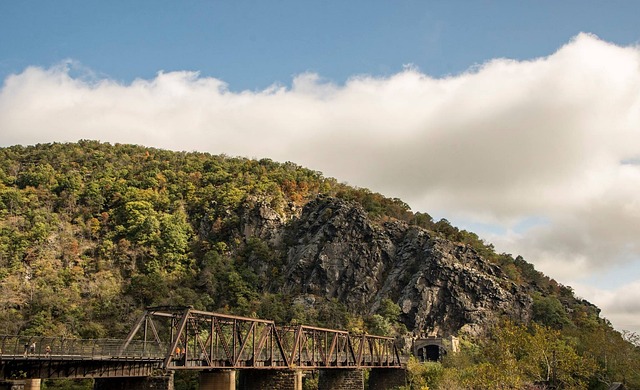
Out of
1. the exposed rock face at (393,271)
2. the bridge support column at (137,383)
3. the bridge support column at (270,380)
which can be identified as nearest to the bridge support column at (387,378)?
the bridge support column at (270,380)

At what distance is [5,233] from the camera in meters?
116

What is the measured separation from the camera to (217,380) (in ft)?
181

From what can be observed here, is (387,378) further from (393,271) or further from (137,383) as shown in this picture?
(393,271)

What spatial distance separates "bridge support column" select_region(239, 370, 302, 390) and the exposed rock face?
5748 cm

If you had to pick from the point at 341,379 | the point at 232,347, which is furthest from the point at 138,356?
the point at 341,379

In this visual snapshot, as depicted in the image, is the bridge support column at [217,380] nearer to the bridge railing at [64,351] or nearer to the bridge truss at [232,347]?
the bridge truss at [232,347]

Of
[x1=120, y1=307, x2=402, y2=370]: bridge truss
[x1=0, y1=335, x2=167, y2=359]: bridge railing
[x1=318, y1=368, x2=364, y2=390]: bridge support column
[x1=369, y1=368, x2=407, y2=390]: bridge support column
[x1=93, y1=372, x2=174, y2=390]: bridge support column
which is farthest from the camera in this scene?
[x1=369, y1=368, x2=407, y2=390]: bridge support column

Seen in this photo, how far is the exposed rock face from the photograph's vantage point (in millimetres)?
115500

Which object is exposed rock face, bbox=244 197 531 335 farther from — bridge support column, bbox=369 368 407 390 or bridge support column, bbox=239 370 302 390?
bridge support column, bbox=239 370 302 390

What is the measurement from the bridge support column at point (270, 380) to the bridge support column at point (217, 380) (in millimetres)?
6075

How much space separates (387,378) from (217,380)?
3402 cm

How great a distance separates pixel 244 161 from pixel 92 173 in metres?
43.5

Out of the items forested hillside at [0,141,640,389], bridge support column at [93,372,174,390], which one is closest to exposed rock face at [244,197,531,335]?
forested hillside at [0,141,640,389]

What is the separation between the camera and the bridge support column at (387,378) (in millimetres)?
81500
